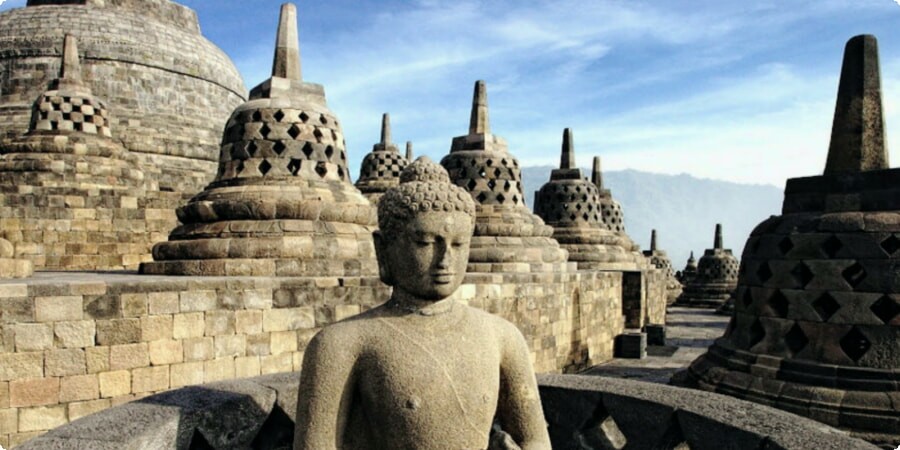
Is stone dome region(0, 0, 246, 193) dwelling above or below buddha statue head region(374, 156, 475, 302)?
above

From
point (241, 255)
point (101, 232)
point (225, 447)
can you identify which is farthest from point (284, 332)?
point (101, 232)

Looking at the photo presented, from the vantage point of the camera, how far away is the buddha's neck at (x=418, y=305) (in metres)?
2.50

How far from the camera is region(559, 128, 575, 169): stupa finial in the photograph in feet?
55.7

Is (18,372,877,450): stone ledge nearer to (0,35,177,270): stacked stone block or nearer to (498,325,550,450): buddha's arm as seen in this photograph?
(498,325,550,450): buddha's arm

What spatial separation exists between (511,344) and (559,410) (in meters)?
1.09

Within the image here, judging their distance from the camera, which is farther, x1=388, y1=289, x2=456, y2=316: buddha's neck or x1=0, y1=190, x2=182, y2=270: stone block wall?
x1=0, y1=190, x2=182, y2=270: stone block wall

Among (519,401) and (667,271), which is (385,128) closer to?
(667,271)

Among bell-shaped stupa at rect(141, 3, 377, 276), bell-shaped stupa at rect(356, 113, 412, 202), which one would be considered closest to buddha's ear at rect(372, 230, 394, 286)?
bell-shaped stupa at rect(141, 3, 377, 276)

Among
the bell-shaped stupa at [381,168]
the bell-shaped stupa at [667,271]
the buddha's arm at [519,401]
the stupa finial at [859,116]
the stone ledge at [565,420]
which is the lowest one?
the bell-shaped stupa at [667,271]

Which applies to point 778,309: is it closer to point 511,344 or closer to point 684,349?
point 511,344

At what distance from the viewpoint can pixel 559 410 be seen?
3.43 metres

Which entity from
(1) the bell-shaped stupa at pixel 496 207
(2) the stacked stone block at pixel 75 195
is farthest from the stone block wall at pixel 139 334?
(2) the stacked stone block at pixel 75 195

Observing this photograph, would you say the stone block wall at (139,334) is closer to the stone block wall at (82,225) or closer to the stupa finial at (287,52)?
the stupa finial at (287,52)

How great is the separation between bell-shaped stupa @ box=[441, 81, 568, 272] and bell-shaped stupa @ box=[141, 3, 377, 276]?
3003 millimetres
